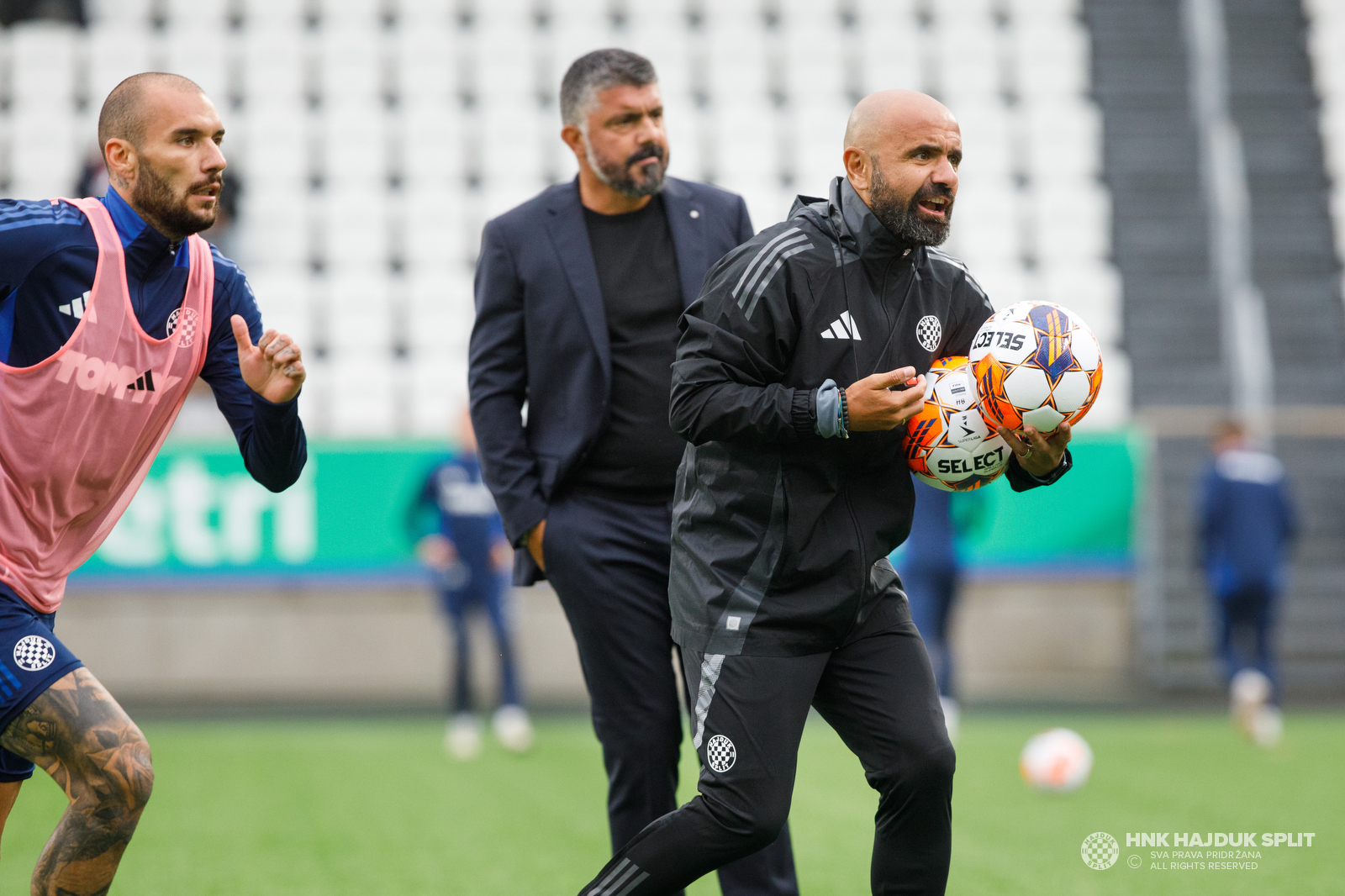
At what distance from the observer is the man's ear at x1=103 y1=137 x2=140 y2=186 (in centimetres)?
352

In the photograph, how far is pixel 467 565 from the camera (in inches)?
406

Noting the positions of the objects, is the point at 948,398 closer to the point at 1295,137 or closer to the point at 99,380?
the point at 99,380

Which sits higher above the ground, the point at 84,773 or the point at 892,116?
the point at 892,116

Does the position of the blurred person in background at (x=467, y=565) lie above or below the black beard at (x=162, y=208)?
below

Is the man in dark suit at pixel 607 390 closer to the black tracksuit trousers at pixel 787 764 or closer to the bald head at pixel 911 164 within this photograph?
the black tracksuit trousers at pixel 787 764

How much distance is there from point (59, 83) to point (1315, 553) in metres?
13.4

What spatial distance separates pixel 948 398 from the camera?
3.50m

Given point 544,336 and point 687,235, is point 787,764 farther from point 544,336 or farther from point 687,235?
point 687,235

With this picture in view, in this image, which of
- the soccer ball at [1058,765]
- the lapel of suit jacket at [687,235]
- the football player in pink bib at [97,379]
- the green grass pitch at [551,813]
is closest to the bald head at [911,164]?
the lapel of suit jacket at [687,235]

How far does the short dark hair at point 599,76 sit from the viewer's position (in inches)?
163

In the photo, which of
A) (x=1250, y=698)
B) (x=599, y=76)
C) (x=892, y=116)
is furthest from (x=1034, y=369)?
(x=1250, y=698)

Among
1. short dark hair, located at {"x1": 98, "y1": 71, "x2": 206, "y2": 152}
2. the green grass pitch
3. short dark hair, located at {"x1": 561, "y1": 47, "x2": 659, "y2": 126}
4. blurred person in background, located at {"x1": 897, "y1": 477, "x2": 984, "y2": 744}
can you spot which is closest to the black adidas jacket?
short dark hair, located at {"x1": 561, "y1": 47, "x2": 659, "y2": 126}

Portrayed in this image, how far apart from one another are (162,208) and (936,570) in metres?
6.76

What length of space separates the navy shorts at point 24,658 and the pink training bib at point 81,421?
70 mm
